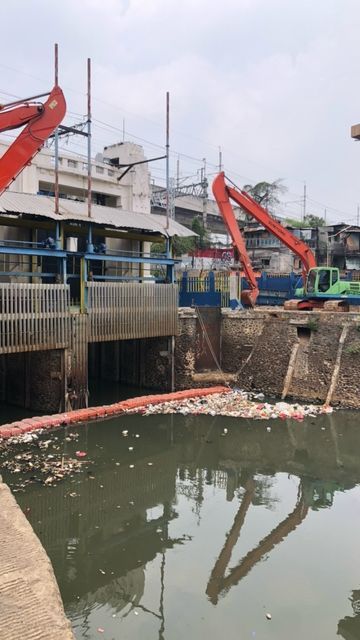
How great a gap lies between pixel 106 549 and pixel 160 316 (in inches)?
338

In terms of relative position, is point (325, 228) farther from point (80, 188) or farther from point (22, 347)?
point (22, 347)

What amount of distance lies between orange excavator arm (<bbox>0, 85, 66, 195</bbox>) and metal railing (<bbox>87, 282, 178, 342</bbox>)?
11.0 ft

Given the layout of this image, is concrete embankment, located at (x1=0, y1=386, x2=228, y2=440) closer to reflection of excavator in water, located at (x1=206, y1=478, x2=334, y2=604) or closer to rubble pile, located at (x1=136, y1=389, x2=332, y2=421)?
rubble pile, located at (x1=136, y1=389, x2=332, y2=421)

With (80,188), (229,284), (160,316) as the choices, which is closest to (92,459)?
(160,316)

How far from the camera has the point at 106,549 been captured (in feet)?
22.5

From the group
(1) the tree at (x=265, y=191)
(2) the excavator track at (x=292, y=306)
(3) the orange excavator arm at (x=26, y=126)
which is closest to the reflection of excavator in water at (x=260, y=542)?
(3) the orange excavator arm at (x=26, y=126)

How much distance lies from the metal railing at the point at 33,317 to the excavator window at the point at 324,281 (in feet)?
32.3

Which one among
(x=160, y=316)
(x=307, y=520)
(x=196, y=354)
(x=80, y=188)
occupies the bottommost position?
(x=307, y=520)

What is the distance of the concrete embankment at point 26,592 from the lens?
3660 millimetres

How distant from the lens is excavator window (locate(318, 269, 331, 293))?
17.8 m

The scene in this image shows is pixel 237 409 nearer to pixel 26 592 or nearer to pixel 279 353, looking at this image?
pixel 279 353

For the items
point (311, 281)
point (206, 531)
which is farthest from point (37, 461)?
point (311, 281)

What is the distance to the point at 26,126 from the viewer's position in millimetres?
11477

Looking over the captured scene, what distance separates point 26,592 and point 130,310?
10.1m
